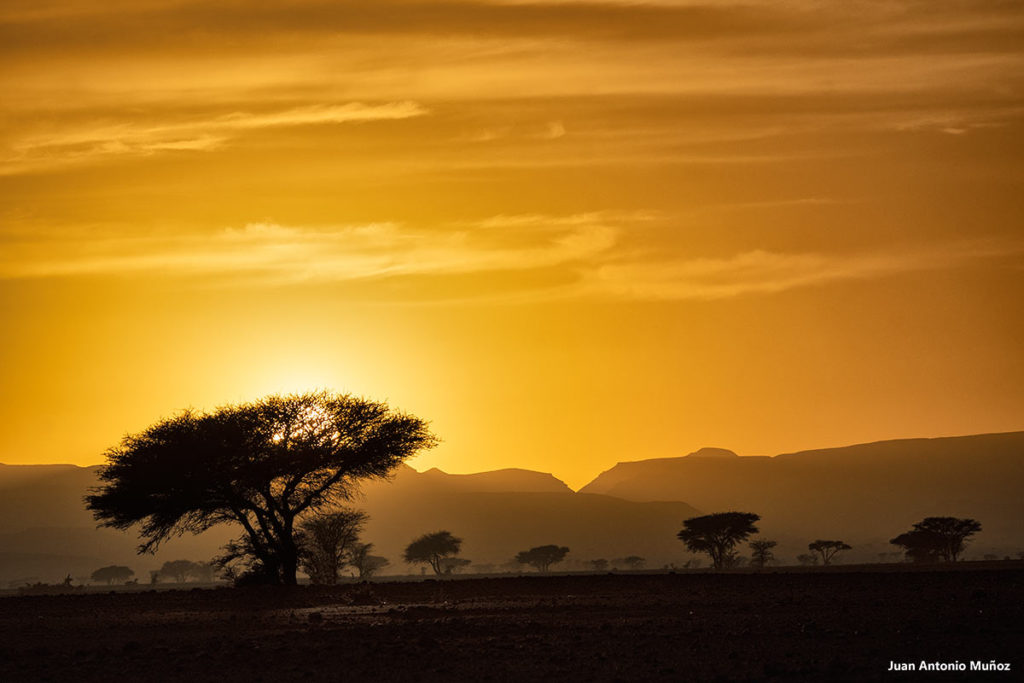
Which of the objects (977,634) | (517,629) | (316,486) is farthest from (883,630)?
(316,486)

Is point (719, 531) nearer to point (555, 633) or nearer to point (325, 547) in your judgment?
point (325, 547)

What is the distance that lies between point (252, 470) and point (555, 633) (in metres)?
22.8

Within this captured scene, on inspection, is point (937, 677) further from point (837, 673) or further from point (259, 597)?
point (259, 597)

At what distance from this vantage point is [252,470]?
1858 inches

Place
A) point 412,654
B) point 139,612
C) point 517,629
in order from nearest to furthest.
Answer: point 412,654, point 517,629, point 139,612

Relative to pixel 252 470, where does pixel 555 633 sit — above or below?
below

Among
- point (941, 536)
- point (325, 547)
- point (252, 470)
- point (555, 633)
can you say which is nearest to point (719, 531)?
point (941, 536)

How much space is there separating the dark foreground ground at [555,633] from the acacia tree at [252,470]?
9204mm

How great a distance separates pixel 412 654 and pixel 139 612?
1342cm

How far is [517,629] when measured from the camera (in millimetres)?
27938

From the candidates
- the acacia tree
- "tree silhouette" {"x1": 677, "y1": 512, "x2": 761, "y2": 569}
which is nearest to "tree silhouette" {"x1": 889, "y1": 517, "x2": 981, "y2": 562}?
"tree silhouette" {"x1": 677, "y1": 512, "x2": 761, "y2": 569}

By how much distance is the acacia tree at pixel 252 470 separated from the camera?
4725 cm

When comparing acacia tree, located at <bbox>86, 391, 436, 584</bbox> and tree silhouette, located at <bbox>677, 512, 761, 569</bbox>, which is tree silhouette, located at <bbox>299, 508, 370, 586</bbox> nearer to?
acacia tree, located at <bbox>86, 391, 436, 584</bbox>

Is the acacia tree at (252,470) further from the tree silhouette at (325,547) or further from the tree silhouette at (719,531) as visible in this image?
the tree silhouette at (719,531)
